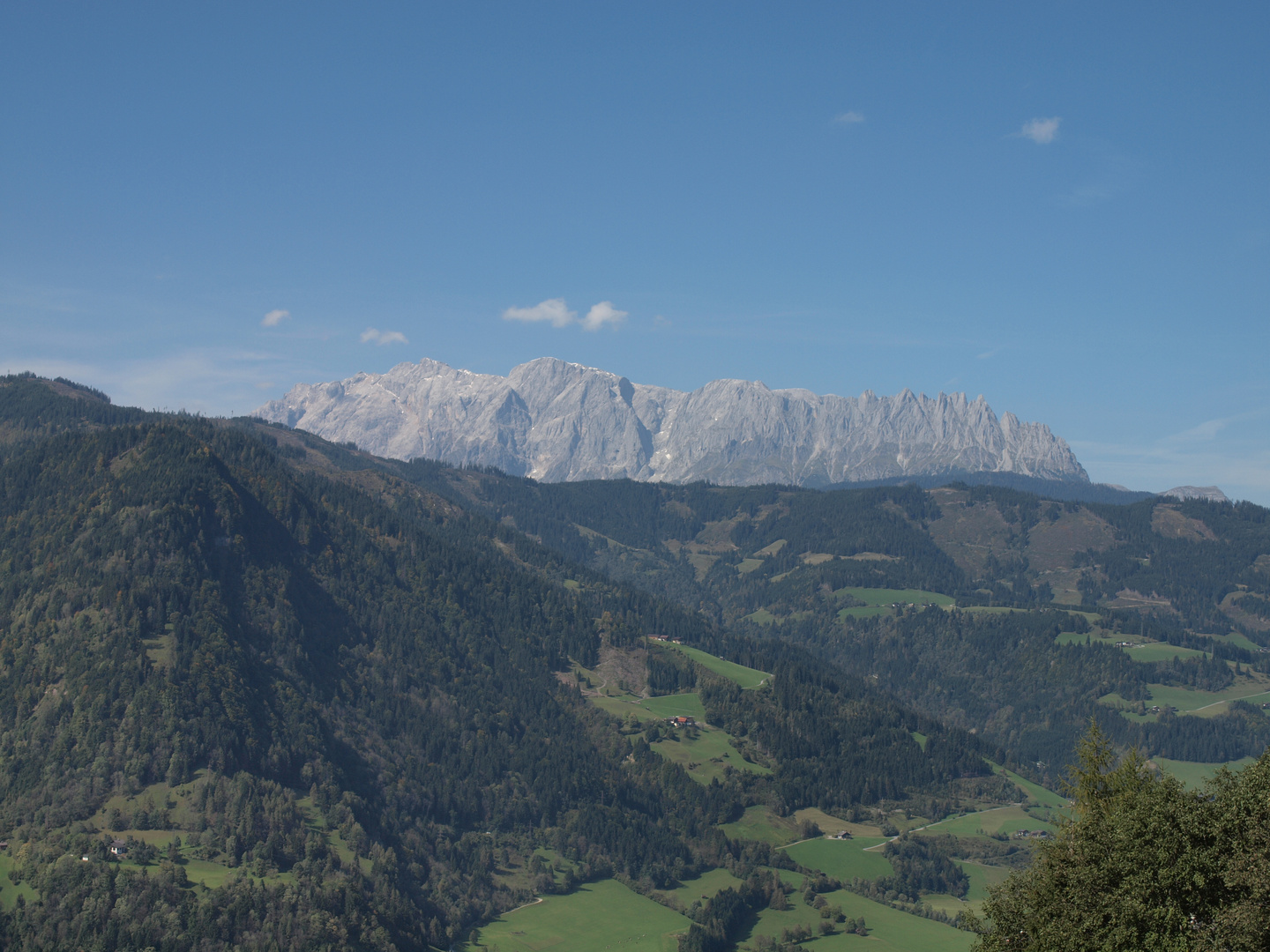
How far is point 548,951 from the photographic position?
196 metres

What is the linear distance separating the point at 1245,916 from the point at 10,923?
164 m

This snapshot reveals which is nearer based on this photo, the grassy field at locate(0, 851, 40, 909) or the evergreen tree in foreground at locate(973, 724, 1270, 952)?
the evergreen tree in foreground at locate(973, 724, 1270, 952)

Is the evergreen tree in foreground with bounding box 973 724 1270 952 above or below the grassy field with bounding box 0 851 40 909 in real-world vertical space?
above

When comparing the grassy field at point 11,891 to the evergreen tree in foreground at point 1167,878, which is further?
the grassy field at point 11,891

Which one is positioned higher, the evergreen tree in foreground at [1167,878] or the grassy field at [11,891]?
the evergreen tree in foreground at [1167,878]

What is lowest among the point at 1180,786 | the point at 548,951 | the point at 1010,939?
the point at 548,951

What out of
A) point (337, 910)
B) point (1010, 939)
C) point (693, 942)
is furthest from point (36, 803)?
point (1010, 939)

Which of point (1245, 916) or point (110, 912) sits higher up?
point (1245, 916)

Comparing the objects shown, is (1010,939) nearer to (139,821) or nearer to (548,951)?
(548,951)

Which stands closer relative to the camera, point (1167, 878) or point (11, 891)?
point (1167, 878)

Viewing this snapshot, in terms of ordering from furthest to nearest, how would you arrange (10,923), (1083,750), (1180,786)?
(10,923) → (1083,750) → (1180,786)

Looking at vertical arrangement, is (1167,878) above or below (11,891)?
above

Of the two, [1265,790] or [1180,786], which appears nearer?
[1265,790]

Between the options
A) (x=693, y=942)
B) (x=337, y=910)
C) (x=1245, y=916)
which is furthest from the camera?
(x=693, y=942)
